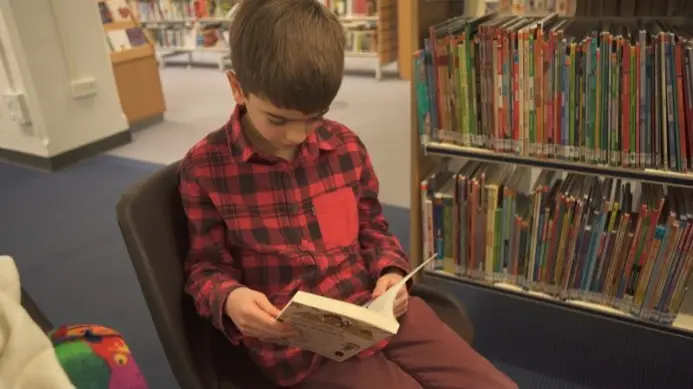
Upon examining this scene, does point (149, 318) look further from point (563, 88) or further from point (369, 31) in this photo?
point (369, 31)

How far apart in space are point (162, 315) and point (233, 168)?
0.89ft

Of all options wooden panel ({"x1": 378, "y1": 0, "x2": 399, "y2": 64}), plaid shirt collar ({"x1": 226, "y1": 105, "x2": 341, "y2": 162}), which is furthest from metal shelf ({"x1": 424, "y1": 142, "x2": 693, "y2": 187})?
wooden panel ({"x1": 378, "y1": 0, "x2": 399, "y2": 64})

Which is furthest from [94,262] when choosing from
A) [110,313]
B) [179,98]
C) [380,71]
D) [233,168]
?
[380,71]

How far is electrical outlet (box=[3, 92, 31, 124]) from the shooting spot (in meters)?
3.06

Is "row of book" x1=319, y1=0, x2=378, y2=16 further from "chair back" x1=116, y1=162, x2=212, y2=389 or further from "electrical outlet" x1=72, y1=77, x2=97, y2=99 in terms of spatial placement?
"chair back" x1=116, y1=162, x2=212, y2=389

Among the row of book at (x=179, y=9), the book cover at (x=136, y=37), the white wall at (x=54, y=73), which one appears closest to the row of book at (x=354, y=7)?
the row of book at (x=179, y=9)

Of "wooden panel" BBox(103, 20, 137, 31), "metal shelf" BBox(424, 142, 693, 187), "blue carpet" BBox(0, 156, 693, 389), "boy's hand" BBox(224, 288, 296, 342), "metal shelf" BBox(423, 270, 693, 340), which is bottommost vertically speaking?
"blue carpet" BBox(0, 156, 693, 389)

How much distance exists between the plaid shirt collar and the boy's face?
0.10 ft

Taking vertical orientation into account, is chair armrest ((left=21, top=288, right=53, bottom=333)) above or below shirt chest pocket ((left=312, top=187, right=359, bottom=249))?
below

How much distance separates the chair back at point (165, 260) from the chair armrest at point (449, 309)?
1.50ft

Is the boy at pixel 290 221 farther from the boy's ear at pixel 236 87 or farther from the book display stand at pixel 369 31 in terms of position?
the book display stand at pixel 369 31

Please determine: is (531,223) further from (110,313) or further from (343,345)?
(110,313)

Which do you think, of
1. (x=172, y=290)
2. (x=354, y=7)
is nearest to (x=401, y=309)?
(x=172, y=290)

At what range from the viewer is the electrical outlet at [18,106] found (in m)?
3.06
